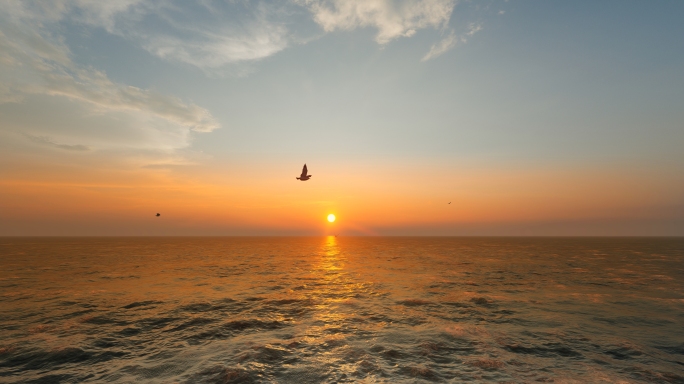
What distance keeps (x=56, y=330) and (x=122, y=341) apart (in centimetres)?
485

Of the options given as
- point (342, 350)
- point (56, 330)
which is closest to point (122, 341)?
point (56, 330)

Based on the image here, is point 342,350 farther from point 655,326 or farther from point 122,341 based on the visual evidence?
point 655,326

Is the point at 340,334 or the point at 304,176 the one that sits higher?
the point at 304,176

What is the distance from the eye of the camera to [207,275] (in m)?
40.0

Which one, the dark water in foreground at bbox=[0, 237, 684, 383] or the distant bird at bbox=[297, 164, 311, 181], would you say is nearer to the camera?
the dark water in foreground at bbox=[0, 237, 684, 383]

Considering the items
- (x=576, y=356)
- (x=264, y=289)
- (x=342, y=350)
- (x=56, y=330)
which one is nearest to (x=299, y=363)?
(x=342, y=350)

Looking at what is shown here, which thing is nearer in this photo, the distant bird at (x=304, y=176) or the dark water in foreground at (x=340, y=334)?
the dark water in foreground at (x=340, y=334)

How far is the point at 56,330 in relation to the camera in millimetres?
16938

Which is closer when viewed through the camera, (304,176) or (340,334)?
(340,334)

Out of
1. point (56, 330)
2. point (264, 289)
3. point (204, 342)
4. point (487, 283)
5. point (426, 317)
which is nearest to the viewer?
point (204, 342)

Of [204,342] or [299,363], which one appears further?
[204,342]

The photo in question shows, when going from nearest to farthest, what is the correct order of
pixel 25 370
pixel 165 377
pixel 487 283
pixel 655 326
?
pixel 165 377 → pixel 25 370 → pixel 655 326 → pixel 487 283

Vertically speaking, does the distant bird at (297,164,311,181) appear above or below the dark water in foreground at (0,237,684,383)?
above

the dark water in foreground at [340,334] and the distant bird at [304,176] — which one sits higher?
the distant bird at [304,176]
